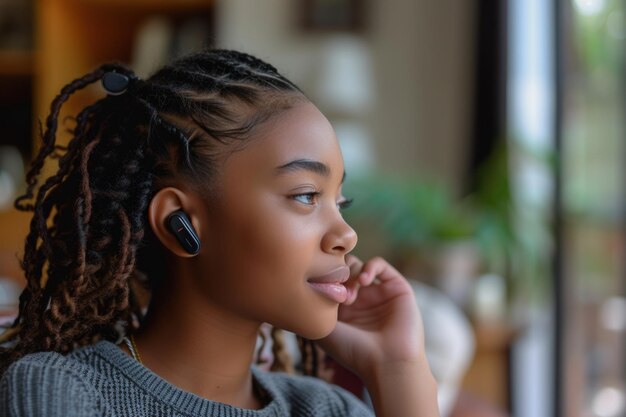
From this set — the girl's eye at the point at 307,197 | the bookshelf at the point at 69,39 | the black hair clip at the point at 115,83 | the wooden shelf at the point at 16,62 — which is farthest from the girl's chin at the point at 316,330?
the wooden shelf at the point at 16,62

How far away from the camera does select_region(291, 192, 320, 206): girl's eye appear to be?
2.45 ft

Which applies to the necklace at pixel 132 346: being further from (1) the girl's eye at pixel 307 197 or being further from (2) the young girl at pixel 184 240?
(1) the girl's eye at pixel 307 197

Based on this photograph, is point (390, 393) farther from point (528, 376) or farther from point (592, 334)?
point (528, 376)

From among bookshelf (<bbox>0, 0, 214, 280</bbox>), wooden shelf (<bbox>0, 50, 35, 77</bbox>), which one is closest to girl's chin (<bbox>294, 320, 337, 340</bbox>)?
bookshelf (<bbox>0, 0, 214, 280</bbox>)

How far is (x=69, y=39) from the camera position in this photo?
3254 millimetres

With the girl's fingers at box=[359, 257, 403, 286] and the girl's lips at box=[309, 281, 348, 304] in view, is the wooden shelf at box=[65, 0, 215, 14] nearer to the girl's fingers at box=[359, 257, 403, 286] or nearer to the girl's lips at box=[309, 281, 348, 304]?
the girl's fingers at box=[359, 257, 403, 286]

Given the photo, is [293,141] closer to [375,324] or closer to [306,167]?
[306,167]

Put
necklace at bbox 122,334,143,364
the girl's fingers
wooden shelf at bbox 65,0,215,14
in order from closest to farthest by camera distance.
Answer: necklace at bbox 122,334,143,364
the girl's fingers
wooden shelf at bbox 65,0,215,14

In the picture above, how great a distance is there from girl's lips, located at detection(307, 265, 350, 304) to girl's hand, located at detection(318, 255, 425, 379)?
8 centimetres

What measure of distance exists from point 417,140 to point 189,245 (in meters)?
2.82

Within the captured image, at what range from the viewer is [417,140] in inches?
137

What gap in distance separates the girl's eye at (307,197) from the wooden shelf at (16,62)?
274 cm

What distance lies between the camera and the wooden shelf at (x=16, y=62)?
323 cm

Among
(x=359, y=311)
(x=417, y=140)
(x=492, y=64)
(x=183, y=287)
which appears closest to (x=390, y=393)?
(x=359, y=311)
